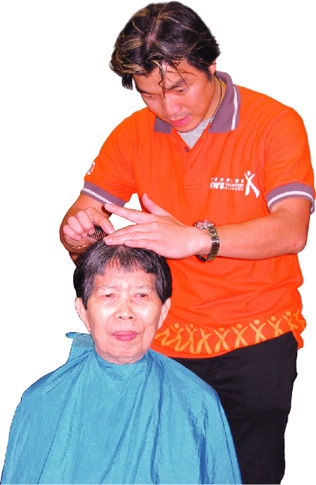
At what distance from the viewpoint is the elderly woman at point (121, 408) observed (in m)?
2.42

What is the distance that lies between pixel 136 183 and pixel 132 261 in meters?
0.50

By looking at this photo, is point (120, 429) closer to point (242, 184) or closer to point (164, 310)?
point (164, 310)

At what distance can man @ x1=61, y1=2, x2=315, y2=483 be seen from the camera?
2.52 metres

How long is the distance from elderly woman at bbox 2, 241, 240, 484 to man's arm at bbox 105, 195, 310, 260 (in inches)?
7.7

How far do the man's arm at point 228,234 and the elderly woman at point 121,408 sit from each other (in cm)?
20

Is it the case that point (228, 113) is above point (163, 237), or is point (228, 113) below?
above

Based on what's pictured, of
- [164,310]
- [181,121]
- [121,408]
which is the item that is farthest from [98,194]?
[121,408]

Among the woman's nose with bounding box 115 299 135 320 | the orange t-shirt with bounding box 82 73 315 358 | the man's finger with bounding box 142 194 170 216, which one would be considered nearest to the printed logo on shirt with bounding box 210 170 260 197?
the orange t-shirt with bounding box 82 73 315 358

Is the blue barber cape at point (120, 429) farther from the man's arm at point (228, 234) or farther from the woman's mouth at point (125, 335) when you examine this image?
the man's arm at point (228, 234)

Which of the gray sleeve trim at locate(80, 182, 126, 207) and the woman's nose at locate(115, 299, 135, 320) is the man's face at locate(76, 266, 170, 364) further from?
the gray sleeve trim at locate(80, 182, 126, 207)

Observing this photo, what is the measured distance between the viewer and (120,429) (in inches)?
97.0

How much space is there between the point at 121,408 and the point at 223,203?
791 millimetres

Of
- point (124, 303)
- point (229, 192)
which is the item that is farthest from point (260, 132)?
point (124, 303)

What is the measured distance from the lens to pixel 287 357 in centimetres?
272
